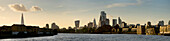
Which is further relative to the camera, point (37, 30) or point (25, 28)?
point (37, 30)

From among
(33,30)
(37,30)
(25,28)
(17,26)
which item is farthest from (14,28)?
(37,30)

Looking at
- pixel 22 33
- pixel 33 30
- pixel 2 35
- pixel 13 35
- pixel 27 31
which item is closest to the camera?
pixel 2 35

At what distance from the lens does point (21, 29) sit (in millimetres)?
157125

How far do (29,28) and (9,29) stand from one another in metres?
28.2

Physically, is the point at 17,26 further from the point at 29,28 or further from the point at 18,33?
the point at 29,28

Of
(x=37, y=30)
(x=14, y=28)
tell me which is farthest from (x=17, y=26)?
(x=37, y=30)

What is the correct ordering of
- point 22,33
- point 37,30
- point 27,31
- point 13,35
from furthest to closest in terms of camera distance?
point 37,30, point 27,31, point 22,33, point 13,35

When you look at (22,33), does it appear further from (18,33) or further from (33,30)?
(33,30)

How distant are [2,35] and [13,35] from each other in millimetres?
18166

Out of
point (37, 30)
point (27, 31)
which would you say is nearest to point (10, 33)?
point (27, 31)

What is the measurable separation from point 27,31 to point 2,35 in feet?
140

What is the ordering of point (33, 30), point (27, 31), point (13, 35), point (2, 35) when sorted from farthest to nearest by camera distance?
point (33, 30) → point (27, 31) → point (13, 35) → point (2, 35)

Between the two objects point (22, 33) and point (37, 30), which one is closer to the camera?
point (22, 33)

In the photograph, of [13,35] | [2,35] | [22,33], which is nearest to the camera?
[2,35]
